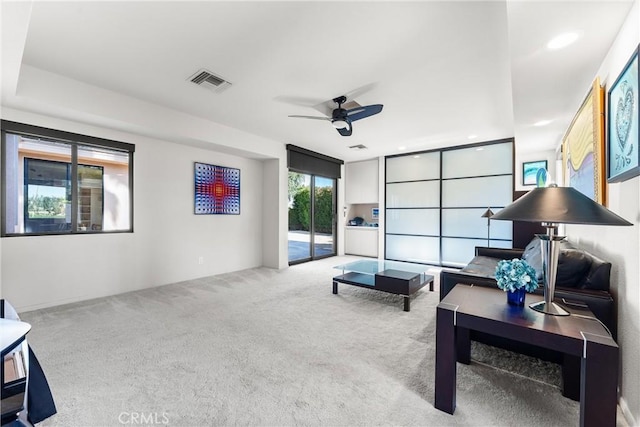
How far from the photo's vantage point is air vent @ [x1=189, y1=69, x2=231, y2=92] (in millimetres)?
2748

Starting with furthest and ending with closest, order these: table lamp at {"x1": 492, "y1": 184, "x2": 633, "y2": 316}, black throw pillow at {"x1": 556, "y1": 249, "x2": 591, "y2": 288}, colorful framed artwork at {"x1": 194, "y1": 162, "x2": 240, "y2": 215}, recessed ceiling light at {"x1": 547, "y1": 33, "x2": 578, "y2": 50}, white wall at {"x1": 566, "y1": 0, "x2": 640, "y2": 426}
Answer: colorful framed artwork at {"x1": 194, "y1": 162, "x2": 240, "y2": 215}
black throw pillow at {"x1": 556, "y1": 249, "x2": 591, "y2": 288}
recessed ceiling light at {"x1": 547, "y1": 33, "x2": 578, "y2": 50}
white wall at {"x1": 566, "y1": 0, "x2": 640, "y2": 426}
table lamp at {"x1": 492, "y1": 184, "x2": 633, "y2": 316}

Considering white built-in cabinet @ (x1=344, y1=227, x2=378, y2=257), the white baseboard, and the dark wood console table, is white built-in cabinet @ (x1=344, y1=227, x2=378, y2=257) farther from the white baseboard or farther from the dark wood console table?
the white baseboard

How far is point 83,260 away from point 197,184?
5.86ft

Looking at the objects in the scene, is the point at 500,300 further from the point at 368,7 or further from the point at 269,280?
the point at 269,280

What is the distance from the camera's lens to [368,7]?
184 centimetres

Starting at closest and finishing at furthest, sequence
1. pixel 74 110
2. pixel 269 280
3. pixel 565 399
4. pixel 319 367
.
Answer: pixel 565 399, pixel 319 367, pixel 74 110, pixel 269 280

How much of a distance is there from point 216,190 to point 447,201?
4516 millimetres

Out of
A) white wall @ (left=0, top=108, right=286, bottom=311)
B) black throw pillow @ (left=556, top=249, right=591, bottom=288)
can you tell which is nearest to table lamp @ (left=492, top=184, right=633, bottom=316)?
→ black throw pillow @ (left=556, top=249, right=591, bottom=288)

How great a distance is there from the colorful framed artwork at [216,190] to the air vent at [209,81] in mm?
1823

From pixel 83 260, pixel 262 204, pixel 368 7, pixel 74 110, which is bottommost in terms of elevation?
pixel 83 260

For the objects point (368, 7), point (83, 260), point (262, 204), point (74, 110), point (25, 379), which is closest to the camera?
point (25, 379)

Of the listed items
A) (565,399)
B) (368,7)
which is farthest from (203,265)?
(565,399)

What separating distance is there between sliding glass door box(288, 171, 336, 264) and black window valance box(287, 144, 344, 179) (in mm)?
176

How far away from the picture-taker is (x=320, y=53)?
7.77 ft
